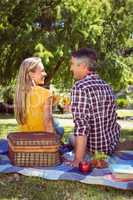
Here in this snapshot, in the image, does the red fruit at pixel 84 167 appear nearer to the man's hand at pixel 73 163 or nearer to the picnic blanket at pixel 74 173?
the picnic blanket at pixel 74 173

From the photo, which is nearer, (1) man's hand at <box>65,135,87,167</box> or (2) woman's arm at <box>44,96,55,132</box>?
(1) man's hand at <box>65,135,87,167</box>

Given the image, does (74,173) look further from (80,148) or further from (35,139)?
(35,139)

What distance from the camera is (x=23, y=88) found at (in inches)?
262

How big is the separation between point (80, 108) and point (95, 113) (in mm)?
229

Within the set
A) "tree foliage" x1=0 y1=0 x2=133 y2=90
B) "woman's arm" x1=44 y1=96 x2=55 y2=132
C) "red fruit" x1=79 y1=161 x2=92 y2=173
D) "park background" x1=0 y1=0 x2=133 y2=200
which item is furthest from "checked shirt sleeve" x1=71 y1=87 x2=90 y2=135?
"tree foliage" x1=0 y1=0 x2=133 y2=90

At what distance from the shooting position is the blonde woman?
6.58 meters

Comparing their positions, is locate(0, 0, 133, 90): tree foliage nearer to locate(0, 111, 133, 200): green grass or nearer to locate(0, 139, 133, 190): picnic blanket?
locate(0, 139, 133, 190): picnic blanket

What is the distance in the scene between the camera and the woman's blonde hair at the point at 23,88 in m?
→ 6.61

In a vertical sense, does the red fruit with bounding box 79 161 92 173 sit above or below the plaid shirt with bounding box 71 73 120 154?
below

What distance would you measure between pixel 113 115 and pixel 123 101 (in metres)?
41.0

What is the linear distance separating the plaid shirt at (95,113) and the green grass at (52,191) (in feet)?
2.26

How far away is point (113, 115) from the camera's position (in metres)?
6.25

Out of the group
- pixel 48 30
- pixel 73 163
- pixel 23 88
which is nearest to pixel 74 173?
pixel 73 163

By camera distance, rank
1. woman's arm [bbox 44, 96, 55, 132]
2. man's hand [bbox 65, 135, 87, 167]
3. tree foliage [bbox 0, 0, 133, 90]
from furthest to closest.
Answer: tree foliage [bbox 0, 0, 133, 90] → woman's arm [bbox 44, 96, 55, 132] → man's hand [bbox 65, 135, 87, 167]
